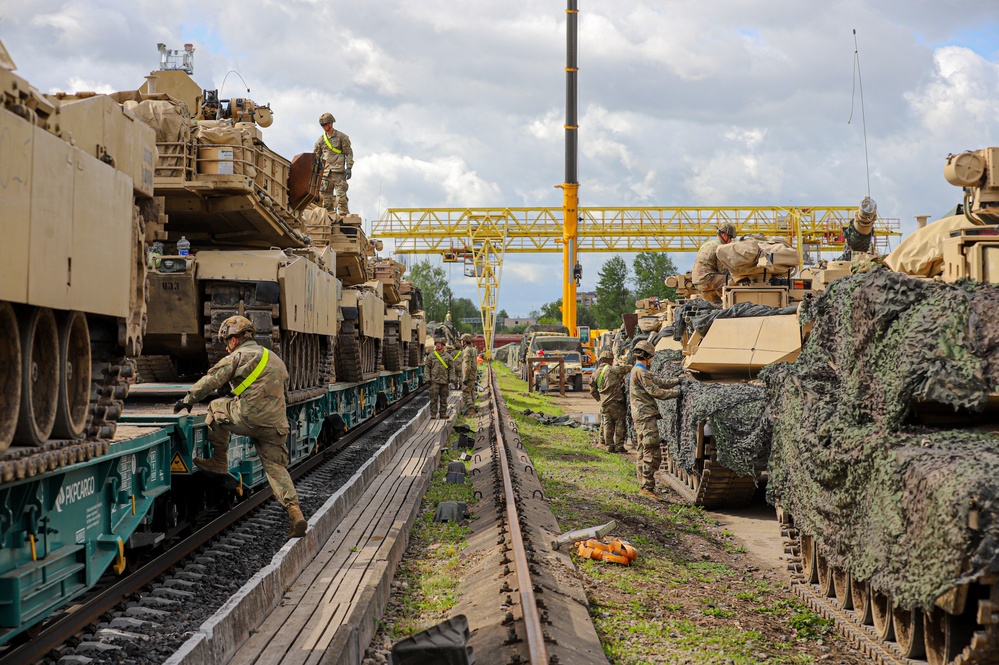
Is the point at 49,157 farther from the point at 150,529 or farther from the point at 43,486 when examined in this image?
the point at 150,529

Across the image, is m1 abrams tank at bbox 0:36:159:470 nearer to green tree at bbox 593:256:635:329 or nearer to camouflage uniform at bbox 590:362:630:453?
camouflage uniform at bbox 590:362:630:453

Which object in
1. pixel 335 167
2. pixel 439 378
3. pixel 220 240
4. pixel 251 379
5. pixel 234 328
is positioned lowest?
pixel 439 378

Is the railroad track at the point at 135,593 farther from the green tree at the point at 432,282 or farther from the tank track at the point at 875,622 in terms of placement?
the green tree at the point at 432,282

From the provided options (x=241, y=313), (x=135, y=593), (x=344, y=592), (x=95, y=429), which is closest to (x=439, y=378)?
(x=241, y=313)

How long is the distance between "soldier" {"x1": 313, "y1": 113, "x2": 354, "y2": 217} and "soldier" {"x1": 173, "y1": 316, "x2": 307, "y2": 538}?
12.2 m

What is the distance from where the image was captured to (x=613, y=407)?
1658 cm

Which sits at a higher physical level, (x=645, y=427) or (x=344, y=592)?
(x=645, y=427)

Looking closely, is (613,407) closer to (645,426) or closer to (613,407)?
(613,407)

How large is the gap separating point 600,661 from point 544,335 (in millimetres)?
30962

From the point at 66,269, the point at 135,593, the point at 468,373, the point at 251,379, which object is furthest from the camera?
the point at 468,373

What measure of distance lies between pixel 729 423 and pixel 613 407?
7.01 m

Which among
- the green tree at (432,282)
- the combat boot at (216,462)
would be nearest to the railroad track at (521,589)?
the combat boot at (216,462)

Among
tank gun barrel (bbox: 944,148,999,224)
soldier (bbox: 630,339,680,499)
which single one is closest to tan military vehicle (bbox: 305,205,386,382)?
soldier (bbox: 630,339,680,499)

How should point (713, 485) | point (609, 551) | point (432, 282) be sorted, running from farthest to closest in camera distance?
1. point (432, 282)
2. point (713, 485)
3. point (609, 551)
